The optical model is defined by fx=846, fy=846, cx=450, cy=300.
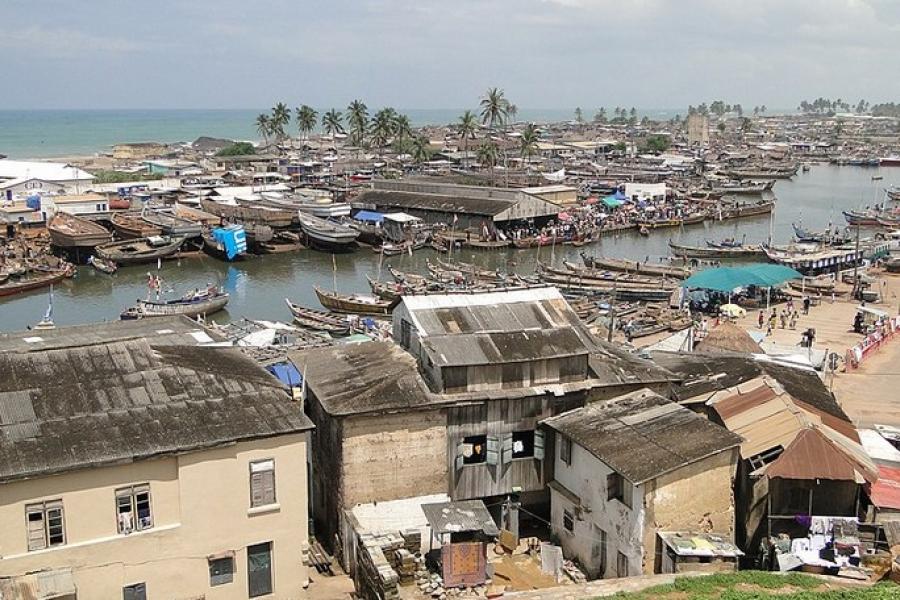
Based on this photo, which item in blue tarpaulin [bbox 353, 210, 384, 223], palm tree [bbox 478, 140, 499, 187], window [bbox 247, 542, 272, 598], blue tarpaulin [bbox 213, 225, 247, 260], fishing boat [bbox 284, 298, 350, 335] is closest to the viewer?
window [bbox 247, 542, 272, 598]

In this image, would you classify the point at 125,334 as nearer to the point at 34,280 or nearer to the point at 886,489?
the point at 886,489

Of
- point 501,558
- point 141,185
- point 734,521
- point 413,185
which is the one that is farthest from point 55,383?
point 141,185

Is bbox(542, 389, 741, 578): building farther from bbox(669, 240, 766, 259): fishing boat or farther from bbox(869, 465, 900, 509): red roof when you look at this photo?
bbox(669, 240, 766, 259): fishing boat

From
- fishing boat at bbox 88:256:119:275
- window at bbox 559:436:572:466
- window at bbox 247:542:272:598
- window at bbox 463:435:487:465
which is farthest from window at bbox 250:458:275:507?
fishing boat at bbox 88:256:119:275

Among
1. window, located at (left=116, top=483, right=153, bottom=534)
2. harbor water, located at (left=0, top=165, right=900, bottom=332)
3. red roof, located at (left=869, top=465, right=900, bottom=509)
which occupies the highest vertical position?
window, located at (left=116, top=483, right=153, bottom=534)

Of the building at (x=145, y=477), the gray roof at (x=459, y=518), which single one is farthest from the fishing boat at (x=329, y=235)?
the gray roof at (x=459, y=518)

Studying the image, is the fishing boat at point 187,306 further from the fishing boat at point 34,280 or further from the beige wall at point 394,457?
the beige wall at point 394,457
